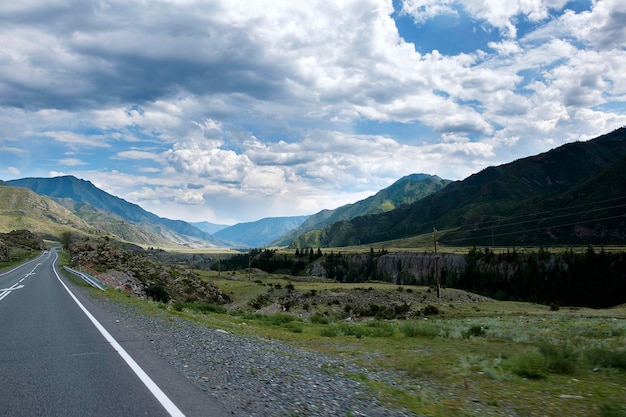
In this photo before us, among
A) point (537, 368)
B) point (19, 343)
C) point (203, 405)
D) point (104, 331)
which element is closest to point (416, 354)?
point (537, 368)

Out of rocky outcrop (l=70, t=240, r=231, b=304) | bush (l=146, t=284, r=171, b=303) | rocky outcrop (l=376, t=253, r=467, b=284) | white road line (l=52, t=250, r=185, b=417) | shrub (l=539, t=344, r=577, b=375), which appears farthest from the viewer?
rocky outcrop (l=376, t=253, r=467, b=284)

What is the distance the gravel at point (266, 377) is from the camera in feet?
23.4

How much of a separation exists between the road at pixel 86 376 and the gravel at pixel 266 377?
47cm

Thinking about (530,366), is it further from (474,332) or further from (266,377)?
(474,332)

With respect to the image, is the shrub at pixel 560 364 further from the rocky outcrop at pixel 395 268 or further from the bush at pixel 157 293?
the rocky outcrop at pixel 395 268

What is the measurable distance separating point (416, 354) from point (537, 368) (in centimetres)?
446

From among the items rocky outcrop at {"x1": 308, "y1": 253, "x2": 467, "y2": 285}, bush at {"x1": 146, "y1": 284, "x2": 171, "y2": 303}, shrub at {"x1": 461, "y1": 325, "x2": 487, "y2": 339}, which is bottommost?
rocky outcrop at {"x1": 308, "y1": 253, "x2": 467, "y2": 285}

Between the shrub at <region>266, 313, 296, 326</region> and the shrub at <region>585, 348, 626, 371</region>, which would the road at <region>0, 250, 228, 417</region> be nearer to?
the shrub at <region>585, 348, 626, 371</region>

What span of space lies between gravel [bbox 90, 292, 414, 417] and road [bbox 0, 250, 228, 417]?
0.47 m

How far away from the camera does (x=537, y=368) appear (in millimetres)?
10953

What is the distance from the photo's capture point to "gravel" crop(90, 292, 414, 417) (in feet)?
23.4

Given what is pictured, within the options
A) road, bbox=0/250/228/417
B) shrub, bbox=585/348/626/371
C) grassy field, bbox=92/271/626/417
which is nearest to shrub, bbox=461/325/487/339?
grassy field, bbox=92/271/626/417

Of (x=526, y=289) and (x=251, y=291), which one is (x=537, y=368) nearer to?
(x=251, y=291)

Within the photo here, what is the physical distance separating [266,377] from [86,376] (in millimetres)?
3810
